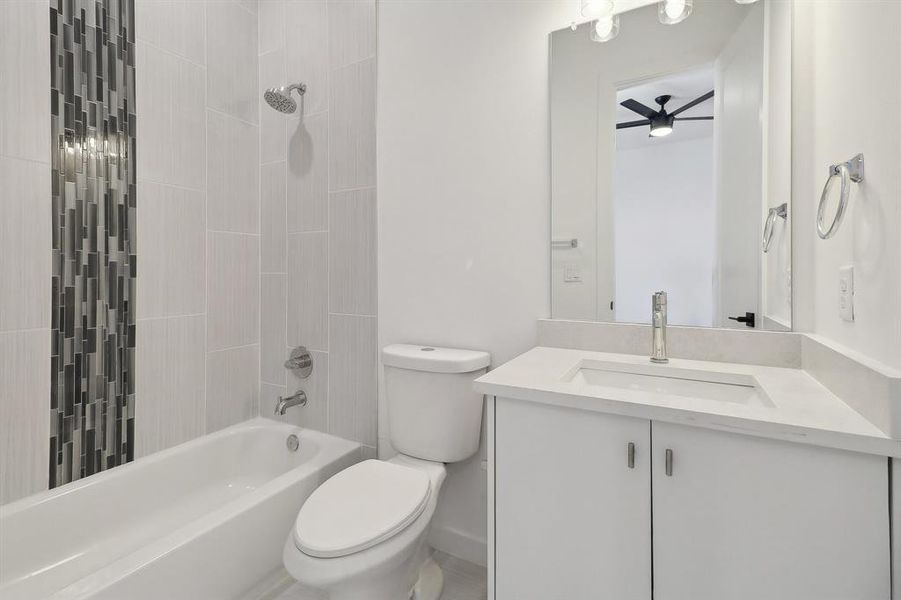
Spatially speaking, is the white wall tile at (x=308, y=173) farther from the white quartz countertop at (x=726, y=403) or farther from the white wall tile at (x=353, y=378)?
the white quartz countertop at (x=726, y=403)

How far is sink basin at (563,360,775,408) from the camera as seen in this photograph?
109cm

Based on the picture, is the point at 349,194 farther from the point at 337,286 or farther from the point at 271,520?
the point at 271,520

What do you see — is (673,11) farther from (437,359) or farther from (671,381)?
(437,359)

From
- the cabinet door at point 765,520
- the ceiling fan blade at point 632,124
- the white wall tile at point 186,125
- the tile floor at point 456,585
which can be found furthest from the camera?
the white wall tile at point 186,125

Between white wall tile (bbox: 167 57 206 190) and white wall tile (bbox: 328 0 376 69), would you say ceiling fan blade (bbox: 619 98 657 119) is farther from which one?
white wall tile (bbox: 167 57 206 190)

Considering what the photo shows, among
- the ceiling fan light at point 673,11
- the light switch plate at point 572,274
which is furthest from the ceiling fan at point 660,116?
the light switch plate at point 572,274

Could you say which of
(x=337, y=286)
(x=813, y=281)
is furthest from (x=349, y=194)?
(x=813, y=281)

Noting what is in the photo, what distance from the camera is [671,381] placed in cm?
118

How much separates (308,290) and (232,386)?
1.97 feet

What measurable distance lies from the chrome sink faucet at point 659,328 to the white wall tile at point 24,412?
6.43 feet

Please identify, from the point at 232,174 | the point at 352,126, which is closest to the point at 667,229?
the point at 352,126

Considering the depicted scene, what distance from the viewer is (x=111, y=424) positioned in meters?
1.60

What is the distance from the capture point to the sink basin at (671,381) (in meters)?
1.09

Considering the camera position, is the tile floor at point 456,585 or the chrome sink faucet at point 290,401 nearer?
the tile floor at point 456,585
